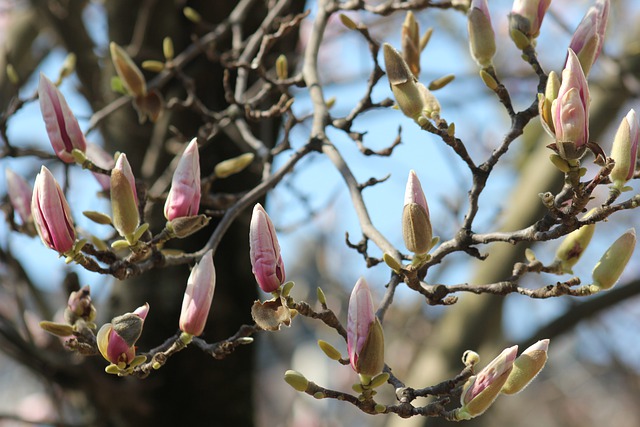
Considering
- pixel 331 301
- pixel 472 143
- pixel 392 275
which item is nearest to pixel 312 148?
pixel 392 275

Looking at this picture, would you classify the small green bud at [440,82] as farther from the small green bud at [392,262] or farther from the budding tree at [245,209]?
the small green bud at [392,262]

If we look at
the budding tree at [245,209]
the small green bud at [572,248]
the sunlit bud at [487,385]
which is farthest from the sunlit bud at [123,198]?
the small green bud at [572,248]

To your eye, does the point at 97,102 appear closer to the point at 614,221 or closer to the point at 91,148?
the point at 91,148

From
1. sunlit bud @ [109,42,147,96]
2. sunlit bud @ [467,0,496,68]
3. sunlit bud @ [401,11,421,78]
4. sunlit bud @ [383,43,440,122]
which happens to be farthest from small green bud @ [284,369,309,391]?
sunlit bud @ [109,42,147,96]

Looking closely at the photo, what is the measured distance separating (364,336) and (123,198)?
0.31 metres

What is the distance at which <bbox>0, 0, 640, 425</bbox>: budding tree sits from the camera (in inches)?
31.5

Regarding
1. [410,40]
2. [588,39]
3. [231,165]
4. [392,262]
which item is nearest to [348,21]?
[410,40]

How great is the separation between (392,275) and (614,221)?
341 cm

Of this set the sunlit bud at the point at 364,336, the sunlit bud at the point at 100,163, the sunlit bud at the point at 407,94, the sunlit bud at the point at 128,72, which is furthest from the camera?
the sunlit bud at the point at 128,72

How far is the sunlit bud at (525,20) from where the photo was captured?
3.09ft

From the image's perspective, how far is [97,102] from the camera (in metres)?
1.86

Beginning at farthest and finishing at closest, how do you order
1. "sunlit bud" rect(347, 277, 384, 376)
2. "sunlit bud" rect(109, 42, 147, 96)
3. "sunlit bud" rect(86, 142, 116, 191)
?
1. "sunlit bud" rect(109, 42, 147, 96)
2. "sunlit bud" rect(86, 142, 116, 191)
3. "sunlit bud" rect(347, 277, 384, 376)

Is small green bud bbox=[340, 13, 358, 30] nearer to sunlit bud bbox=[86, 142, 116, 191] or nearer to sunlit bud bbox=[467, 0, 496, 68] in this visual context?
sunlit bud bbox=[467, 0, 496, 68]

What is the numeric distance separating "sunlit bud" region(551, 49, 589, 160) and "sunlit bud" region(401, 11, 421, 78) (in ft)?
1.25
